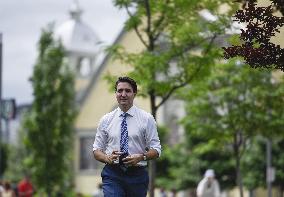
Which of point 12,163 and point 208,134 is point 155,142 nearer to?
point 208,134

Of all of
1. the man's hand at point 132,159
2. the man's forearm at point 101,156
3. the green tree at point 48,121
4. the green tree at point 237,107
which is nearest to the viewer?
the man's hand at point 132,159

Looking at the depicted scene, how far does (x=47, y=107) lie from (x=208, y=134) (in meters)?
12.0

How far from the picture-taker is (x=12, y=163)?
77.2 m

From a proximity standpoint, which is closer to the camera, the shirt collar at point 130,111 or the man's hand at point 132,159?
the man's hand at point 132,159

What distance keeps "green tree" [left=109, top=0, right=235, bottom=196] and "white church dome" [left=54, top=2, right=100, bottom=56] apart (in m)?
53.6

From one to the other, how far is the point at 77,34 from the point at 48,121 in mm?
36453

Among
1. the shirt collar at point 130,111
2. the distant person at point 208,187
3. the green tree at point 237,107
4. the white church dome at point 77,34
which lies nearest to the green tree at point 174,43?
the distant person at point 208,187

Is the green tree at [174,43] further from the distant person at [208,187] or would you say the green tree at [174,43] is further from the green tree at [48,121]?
the green tree at [48,121]

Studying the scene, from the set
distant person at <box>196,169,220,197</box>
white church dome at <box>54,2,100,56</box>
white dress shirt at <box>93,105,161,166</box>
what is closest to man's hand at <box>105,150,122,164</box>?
white dress shirt at <box>93,105,161,166</box>

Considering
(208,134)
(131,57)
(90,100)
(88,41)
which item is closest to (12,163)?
(88,41)

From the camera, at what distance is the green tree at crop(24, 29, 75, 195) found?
1575 inches

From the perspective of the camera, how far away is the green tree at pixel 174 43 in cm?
2048

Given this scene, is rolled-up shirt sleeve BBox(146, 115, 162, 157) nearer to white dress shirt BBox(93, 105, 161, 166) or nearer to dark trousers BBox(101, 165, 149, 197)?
white dress shirt BBox(93, 105, 161, 166)

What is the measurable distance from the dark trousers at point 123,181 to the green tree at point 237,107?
18.6 meters
